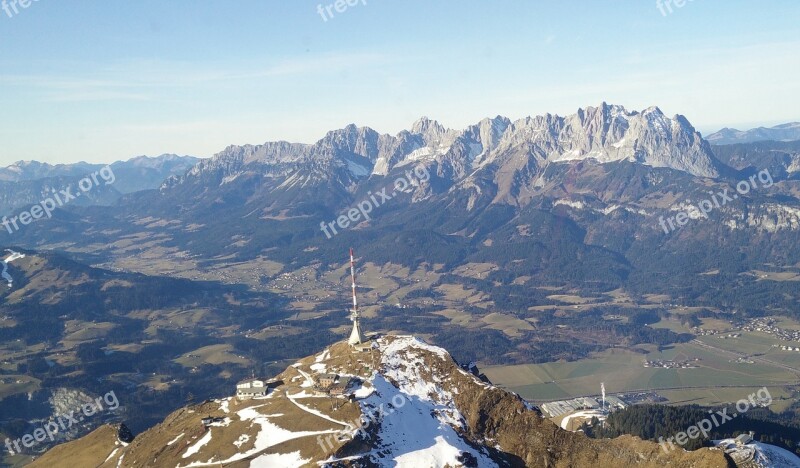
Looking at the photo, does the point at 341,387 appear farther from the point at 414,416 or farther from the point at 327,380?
the point at 414,416

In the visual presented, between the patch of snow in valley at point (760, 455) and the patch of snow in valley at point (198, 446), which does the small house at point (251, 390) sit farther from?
the patch of snow in valley at point (760, 455)

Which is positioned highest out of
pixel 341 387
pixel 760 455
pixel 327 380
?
pixel 327 380

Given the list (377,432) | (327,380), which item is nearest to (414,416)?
(377,432)

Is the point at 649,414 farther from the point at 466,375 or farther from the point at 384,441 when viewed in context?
the point at 384,441

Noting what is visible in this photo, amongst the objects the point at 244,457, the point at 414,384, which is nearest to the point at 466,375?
the point at 414,384

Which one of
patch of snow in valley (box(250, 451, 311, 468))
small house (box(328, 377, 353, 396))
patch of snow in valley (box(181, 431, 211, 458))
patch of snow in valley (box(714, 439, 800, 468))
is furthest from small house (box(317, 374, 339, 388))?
patch of snow in valley (box(714, 439, 800, 468))

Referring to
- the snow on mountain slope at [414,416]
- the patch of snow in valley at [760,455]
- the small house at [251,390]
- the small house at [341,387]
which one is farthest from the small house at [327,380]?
the patch of snow in valley at [760,455]

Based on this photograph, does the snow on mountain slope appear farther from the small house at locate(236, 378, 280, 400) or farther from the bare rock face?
the small house at locate(236, 378, 280, 400)

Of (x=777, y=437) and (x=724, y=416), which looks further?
(x=724, y=416)
